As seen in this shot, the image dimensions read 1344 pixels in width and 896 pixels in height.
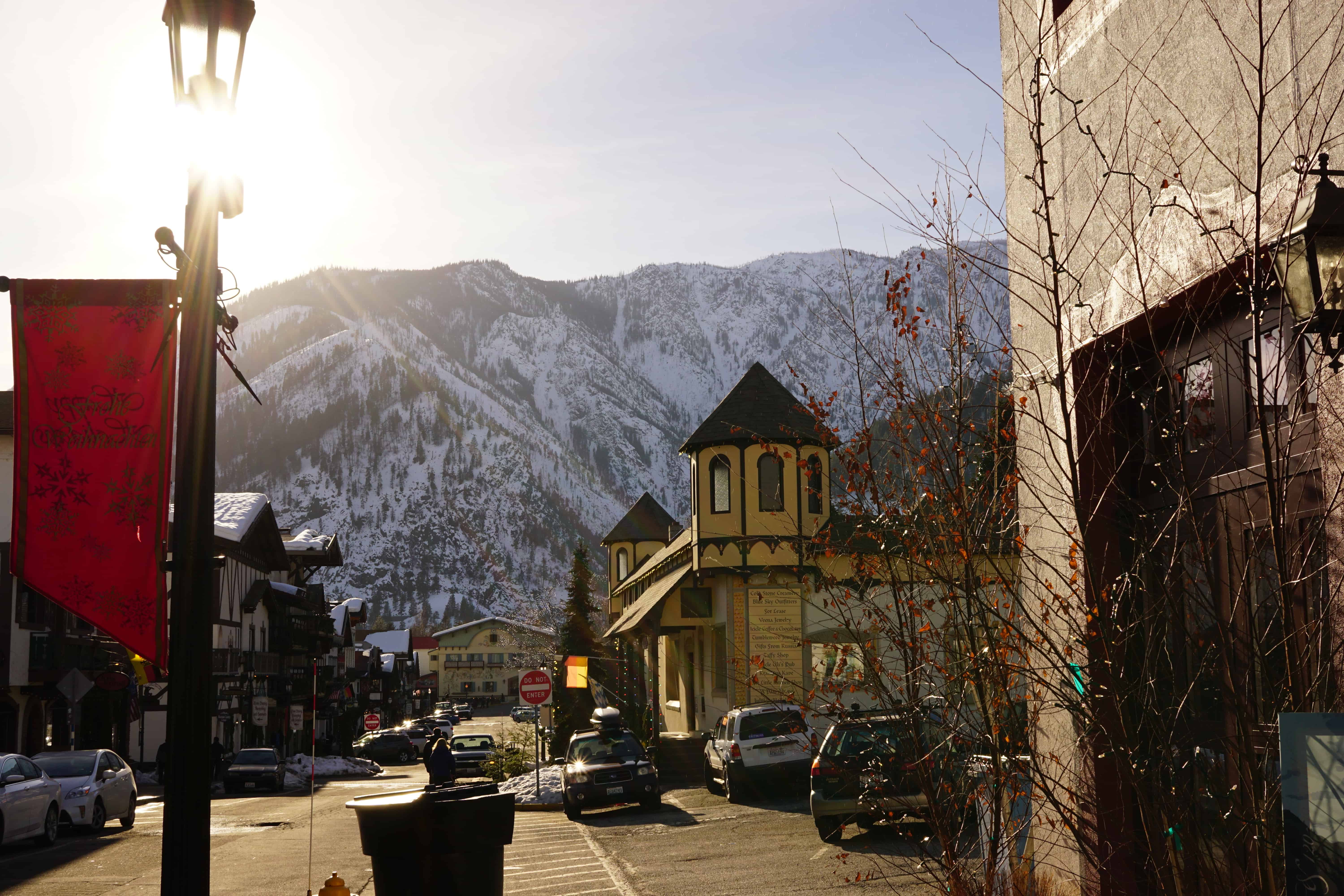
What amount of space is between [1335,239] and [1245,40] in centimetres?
173

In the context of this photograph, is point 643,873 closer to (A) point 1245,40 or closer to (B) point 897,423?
(B) point 897,423

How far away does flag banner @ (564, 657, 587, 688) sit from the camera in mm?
35031

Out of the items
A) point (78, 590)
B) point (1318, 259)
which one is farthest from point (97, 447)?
point (1318, 259)

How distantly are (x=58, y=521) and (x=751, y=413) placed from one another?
2567 cm

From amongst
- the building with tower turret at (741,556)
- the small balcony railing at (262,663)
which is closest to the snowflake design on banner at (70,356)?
the building with tower turret at (741,556)

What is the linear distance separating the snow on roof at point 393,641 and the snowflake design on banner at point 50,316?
113374 millimetres

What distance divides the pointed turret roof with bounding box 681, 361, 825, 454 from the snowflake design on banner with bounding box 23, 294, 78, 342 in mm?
24037

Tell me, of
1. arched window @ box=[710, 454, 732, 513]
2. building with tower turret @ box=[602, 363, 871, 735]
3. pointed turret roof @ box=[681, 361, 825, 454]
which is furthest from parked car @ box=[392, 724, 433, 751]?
pointed turret roof @ box=[681, 361, 825, 454]

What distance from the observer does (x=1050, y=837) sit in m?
6.90

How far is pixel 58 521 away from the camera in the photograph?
18.7 ft

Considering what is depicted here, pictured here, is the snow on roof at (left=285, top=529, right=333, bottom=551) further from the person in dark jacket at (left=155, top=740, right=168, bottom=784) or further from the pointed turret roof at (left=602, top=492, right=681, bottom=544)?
the person in dark jacket at (left=155, top=740, right=168, bottom=784)

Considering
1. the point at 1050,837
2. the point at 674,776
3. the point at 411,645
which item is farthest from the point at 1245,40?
the point at 411,645

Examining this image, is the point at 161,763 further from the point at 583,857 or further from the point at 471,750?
the point at 583,857

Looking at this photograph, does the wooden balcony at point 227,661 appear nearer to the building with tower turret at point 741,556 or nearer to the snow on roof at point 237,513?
the snow on roof at point 237,513
